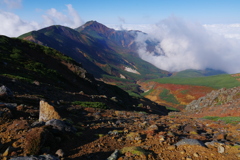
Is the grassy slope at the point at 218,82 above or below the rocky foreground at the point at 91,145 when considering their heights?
above

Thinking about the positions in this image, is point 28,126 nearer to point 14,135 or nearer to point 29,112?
point 14,135

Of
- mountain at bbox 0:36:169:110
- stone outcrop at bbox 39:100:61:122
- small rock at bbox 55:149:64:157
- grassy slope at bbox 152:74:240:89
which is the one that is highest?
grassy slope at bbox 152:74:240:89

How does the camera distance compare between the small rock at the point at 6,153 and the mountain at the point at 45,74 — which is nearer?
the small rock at the point at 6,153

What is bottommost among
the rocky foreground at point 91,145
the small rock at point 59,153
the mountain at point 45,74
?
the small rock at point 59,153

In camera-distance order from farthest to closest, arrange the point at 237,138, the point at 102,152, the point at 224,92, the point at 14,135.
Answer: the point at 224,92, the point at 237,138, the point at 14,135, the point at 102,152

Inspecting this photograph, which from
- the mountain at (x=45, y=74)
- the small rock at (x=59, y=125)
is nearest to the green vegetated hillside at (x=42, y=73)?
the mountain at (x=45, y=74)

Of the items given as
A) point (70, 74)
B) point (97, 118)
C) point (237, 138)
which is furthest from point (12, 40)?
point (237, 138)

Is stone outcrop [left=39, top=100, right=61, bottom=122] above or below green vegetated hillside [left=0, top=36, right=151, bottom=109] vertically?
below

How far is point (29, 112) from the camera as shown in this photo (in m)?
11.1

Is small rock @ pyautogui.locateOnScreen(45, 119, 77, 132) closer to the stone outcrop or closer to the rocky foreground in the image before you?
the rocky foreground

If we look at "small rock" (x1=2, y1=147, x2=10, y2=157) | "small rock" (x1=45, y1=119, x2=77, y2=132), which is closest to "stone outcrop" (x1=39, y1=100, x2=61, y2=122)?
"small rock" (x1=45, y1=119, x2=77, y2=132)

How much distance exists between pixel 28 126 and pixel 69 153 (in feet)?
9.94

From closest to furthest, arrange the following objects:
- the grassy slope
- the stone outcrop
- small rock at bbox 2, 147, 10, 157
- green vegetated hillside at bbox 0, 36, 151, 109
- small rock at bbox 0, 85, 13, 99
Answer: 1. small rock at bbox 2, 147, 10, 157
2. the stone outcrop
3. small rock at bbox 0, 85, 13, 99
4. green vegetated hillside at bbox 0, 36, 151, 109
5. the grassy slope

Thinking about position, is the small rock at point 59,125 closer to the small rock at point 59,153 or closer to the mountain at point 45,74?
the small rock at point 59,153
